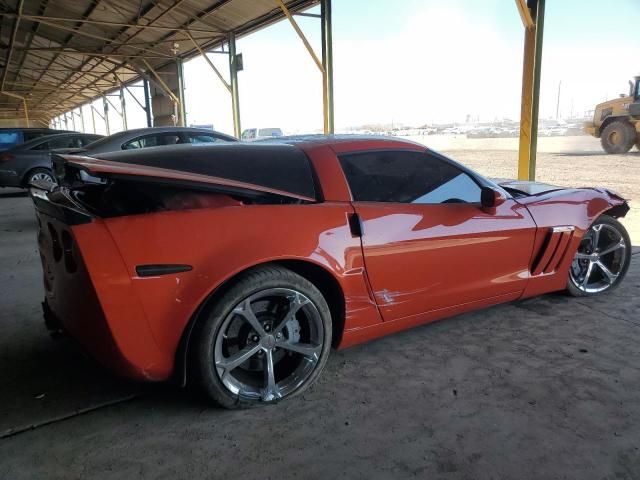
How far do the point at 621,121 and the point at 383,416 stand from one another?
18.2 meters

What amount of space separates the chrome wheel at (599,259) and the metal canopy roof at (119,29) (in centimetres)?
995

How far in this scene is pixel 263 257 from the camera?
2160mm

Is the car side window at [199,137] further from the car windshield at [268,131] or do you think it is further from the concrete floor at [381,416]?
the car windshield at [268,131]

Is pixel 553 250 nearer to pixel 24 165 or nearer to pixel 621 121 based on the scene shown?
pixel 24 165

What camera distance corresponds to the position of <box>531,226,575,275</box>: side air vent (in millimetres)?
3195

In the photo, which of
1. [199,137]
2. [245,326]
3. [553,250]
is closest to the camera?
[245,326]

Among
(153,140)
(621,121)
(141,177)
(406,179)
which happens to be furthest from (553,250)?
(621,121)

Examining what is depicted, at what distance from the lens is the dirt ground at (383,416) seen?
74.5 inches

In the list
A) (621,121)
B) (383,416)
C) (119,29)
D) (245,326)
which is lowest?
(383,416)

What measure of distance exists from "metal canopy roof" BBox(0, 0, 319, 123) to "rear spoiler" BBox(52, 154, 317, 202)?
35.3 feet

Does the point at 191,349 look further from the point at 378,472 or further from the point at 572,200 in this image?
the point at 572,200

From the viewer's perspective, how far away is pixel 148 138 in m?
7.49

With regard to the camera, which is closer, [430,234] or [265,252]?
[265,252]

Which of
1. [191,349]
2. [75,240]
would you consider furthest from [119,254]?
[191,349]
